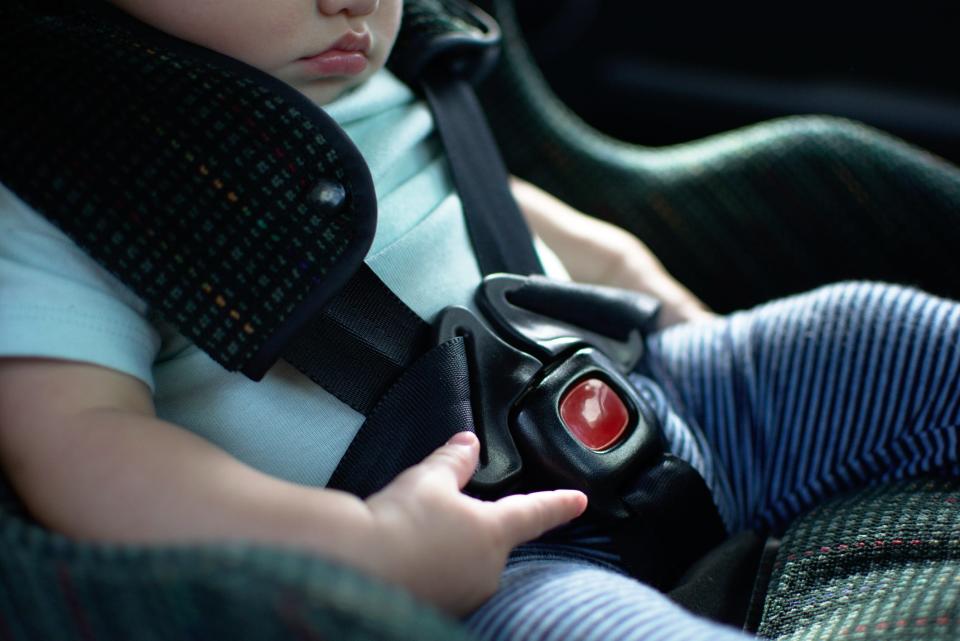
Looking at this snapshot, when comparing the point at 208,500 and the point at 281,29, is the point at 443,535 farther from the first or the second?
the point at 281,29

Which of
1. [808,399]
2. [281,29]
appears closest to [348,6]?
[281,29]

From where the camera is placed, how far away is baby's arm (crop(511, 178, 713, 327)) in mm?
805

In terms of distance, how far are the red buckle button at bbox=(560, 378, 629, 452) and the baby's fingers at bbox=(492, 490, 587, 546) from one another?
82mm

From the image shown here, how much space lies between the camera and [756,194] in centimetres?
88

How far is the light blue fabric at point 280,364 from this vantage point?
50 centimetres

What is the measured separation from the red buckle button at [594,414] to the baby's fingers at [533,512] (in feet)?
0.27

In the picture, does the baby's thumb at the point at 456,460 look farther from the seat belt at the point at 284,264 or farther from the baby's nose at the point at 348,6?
the baby's nose at the point at 348,6

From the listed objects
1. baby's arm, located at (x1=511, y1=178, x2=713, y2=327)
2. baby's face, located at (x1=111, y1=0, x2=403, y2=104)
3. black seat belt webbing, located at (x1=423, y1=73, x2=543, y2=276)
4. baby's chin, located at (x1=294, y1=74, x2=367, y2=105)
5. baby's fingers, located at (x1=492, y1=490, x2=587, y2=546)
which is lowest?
baby's arm, located at (x1=511, y1=178, x2=713, y2=327)

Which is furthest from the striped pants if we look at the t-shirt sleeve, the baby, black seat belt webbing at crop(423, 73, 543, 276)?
the t-shirt sleeve

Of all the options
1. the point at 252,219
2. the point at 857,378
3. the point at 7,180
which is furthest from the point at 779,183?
the point at 7,180

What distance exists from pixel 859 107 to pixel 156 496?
3.45 feet

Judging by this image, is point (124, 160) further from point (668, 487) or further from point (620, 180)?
point (620, 180)

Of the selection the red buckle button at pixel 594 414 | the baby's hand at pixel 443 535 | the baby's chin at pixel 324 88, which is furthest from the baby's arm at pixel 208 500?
the baby's chin at pixel 324 88

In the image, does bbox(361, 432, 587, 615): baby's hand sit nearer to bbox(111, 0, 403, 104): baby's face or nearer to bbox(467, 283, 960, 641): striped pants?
bbox(467, 283, 960, 641): striped pants
